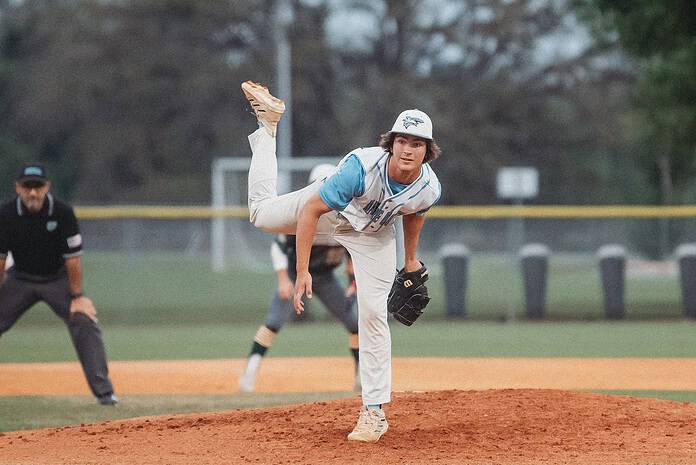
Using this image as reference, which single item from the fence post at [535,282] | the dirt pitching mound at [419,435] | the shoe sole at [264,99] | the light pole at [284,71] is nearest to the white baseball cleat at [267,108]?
the shoe sole at [264,99]

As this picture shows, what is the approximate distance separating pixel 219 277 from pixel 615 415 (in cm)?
1799

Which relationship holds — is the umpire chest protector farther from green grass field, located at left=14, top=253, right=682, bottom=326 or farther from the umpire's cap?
green grass field, located at left=14, top=253, right=682, bottom=326

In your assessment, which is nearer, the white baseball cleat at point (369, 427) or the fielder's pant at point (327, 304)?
the white baseball cleat at point (369, 427)

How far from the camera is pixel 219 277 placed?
25094 mm

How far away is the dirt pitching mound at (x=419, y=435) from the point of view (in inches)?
256

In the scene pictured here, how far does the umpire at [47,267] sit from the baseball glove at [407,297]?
3.09m

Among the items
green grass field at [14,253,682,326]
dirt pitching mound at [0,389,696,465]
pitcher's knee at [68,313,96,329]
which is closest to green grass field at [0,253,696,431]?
green grass field at [14,253,682,326]

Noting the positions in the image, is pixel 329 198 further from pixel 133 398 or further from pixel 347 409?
pixel 133 398

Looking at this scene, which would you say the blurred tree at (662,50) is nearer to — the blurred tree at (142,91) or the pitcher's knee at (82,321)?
the pitcher's knee at (82,321)

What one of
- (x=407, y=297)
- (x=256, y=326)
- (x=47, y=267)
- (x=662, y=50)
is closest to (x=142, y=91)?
(x=256, y=326)

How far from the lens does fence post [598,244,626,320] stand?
18.3m

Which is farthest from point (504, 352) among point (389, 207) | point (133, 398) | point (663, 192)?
point (663, 192)

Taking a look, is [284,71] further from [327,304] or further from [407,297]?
[407,297]

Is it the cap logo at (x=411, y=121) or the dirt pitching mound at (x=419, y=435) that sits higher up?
the cap logo at (x=411, y=121)
